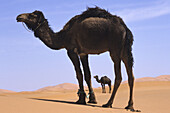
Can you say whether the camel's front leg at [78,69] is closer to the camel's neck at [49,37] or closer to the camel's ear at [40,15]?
the camel's neck at [49,37]

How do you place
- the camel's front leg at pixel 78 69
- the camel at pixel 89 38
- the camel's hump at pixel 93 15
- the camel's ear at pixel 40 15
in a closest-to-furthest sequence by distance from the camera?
the camel at pixel 89 38 < the camel's front leg at pixel 78 69 < the camel's hump at pixel 93 15 < the camel's ear at pixel 40 15

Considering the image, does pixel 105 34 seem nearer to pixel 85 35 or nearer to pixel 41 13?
pixel 85 35

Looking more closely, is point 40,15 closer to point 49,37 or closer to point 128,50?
point 49,37

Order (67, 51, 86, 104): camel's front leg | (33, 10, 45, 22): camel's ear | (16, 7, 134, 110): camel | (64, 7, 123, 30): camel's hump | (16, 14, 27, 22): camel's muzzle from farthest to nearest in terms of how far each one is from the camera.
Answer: (33, 10, 45, 22): camel's ear, (64, 7, 123, 30): camel's hump, (16, 14, 27, 22): camel's muzzle, (67, 51, 86, 104): camel's front leg, (16, 7, 134, 110): camel

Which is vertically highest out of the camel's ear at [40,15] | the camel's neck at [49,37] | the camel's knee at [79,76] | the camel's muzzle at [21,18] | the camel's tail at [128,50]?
the camel's ear at [40,15]

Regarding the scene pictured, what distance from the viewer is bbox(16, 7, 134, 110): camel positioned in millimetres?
9562

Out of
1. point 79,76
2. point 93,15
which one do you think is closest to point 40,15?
point 93,15

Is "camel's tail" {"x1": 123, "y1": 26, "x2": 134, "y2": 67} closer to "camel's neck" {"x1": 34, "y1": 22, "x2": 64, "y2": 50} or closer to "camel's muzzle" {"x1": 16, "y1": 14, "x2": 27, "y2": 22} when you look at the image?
"camel's neck" {"x1": 34, "y1": 22, "x2": 64, "y2": 50}

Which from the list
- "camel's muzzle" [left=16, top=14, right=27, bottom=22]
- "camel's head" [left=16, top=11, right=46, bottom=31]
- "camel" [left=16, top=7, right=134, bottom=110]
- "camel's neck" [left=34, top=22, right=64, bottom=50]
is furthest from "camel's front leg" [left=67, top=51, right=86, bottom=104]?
"camel's muzzle" [left=16, top=14, right=27, bottom=22]

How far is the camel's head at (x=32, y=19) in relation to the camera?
9962mm

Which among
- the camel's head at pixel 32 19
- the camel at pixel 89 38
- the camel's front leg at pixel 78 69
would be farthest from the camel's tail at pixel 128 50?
the camel's head at pixel 32 19

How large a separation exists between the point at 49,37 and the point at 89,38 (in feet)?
5.08

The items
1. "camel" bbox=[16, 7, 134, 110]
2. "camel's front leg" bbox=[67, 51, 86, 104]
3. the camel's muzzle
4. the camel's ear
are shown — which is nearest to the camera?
"camel" bbox=[16, 7, 134, 110]

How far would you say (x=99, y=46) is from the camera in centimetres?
956
